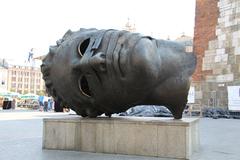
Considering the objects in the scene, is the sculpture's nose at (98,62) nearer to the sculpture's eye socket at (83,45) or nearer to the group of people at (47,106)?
the sculpture's eye socket at (83,45)

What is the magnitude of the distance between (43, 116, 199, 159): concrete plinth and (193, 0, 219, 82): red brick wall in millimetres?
15721

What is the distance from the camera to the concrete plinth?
6.58m

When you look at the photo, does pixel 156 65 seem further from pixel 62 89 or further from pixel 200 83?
pixel 200 83

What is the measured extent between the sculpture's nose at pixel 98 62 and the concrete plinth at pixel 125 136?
3.65 ft

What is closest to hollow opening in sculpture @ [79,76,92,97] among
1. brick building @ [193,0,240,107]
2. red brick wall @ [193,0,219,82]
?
brick building @ [193,0,240,107]

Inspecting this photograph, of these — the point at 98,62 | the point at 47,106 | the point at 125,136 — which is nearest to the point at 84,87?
the point at 98,62

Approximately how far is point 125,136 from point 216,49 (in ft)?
53.2

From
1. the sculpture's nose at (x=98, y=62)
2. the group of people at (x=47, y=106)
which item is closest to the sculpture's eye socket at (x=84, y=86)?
the sculpture's nose at (x=98, y=62)

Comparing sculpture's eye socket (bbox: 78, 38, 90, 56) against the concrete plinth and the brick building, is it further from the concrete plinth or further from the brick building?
the brick building

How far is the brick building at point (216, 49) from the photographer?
21.0 metres

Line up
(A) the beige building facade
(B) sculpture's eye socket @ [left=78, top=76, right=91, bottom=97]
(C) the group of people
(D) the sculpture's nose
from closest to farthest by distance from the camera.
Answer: (D) the sculpture's nose
(B) sculpture's eye socket @ [left=78, top=76, right=91, bottom=97]
(C) the group of people
(A) the beige building facade

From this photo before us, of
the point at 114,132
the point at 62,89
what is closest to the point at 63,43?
the point at 62,89

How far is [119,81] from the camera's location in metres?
6.64

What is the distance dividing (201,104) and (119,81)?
16.6 m
